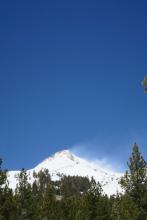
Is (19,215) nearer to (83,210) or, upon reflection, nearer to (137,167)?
(83,210)

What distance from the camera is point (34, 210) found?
53.6 meters

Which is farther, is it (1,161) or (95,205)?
(95,205)

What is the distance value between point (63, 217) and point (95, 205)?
727cm

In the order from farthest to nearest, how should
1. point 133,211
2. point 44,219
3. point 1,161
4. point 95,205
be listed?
1. point 44,219
2. point 95,205
3. point 133,211
4. point 1,161

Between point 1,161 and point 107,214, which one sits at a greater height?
point 1,161

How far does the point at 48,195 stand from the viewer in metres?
58.5

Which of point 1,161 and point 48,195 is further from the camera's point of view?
point 48,195

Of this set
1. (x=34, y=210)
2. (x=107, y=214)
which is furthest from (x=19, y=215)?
(x=107, y=214)

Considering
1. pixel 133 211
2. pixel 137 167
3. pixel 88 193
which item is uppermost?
pixel 137 167

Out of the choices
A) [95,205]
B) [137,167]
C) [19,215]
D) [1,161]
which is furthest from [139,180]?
[1,161]

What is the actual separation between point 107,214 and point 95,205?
2.68 metres

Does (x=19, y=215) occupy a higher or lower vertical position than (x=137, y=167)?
lower

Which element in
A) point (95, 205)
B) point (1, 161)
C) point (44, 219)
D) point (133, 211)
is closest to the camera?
point (1, 161)

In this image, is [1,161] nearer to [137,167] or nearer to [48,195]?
[48,195]
